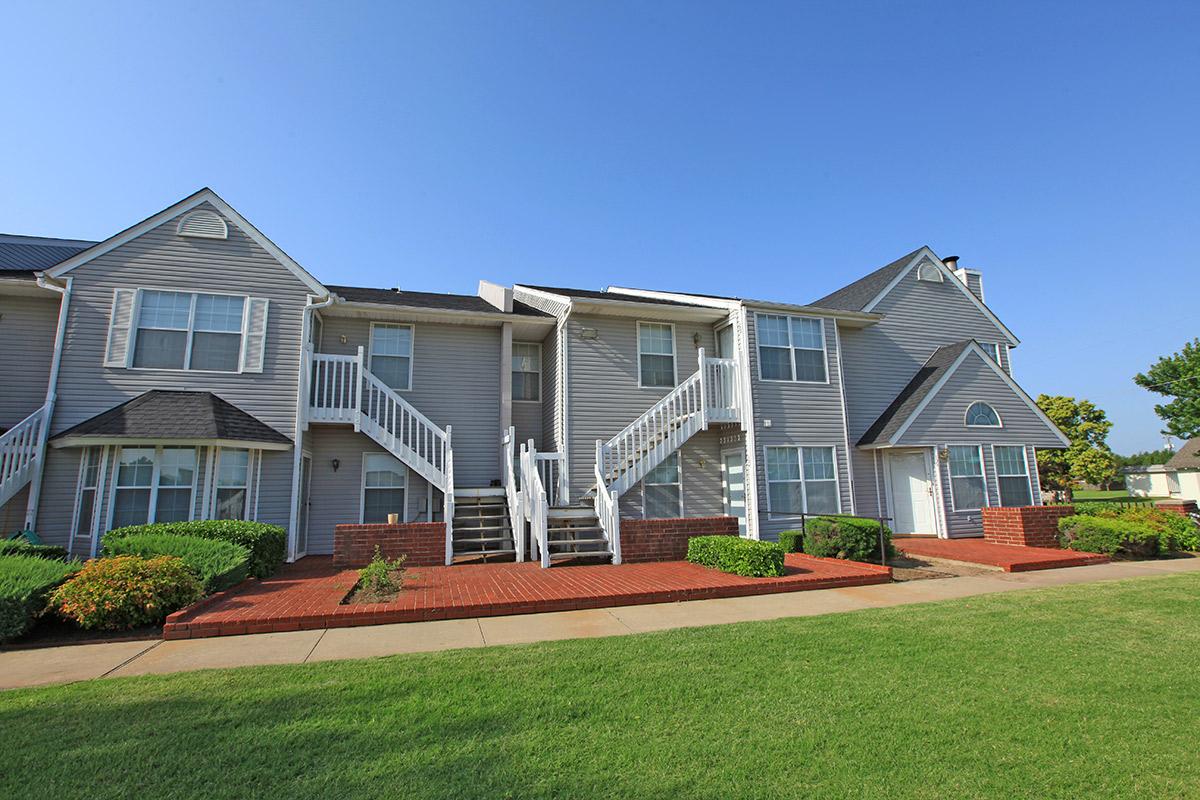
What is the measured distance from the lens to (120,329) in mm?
10906

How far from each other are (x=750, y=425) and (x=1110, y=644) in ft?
26.5

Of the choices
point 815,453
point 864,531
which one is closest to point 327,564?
point 864,531

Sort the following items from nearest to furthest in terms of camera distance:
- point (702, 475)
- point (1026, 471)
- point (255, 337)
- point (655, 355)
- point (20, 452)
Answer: point (20, 452), point (255, 337), point (702, 475), point (655, 355), point (1026, 471)

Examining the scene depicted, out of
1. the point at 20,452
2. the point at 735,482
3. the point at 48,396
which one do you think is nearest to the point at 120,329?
the point at 48,396

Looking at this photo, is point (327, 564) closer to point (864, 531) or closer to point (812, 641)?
point (812, 641)

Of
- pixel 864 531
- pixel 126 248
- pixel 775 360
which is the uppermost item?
pixel 126 248

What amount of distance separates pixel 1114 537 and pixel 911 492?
4183 mm

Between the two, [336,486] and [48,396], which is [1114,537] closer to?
[336,486]

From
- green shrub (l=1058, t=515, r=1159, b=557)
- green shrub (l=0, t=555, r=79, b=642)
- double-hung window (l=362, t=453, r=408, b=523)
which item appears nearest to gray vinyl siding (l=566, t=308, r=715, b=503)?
double-hung window (l=362, t=453, r=408, b=523)

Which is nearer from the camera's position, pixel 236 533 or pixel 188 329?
pixel 236 533

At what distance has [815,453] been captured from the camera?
13922 mm

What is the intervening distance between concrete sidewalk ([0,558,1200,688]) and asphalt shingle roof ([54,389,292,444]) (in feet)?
17.0

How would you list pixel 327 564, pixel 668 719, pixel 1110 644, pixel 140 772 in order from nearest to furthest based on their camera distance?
pixel 140 772, pixel 668 719, pixel 1110 644, pixel 327 564

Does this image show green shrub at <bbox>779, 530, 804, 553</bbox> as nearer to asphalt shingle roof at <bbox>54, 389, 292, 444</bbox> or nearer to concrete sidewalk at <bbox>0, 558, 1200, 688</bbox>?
concrete sidewalk at <bbox>0, 558, 1200, 688</bbox>
